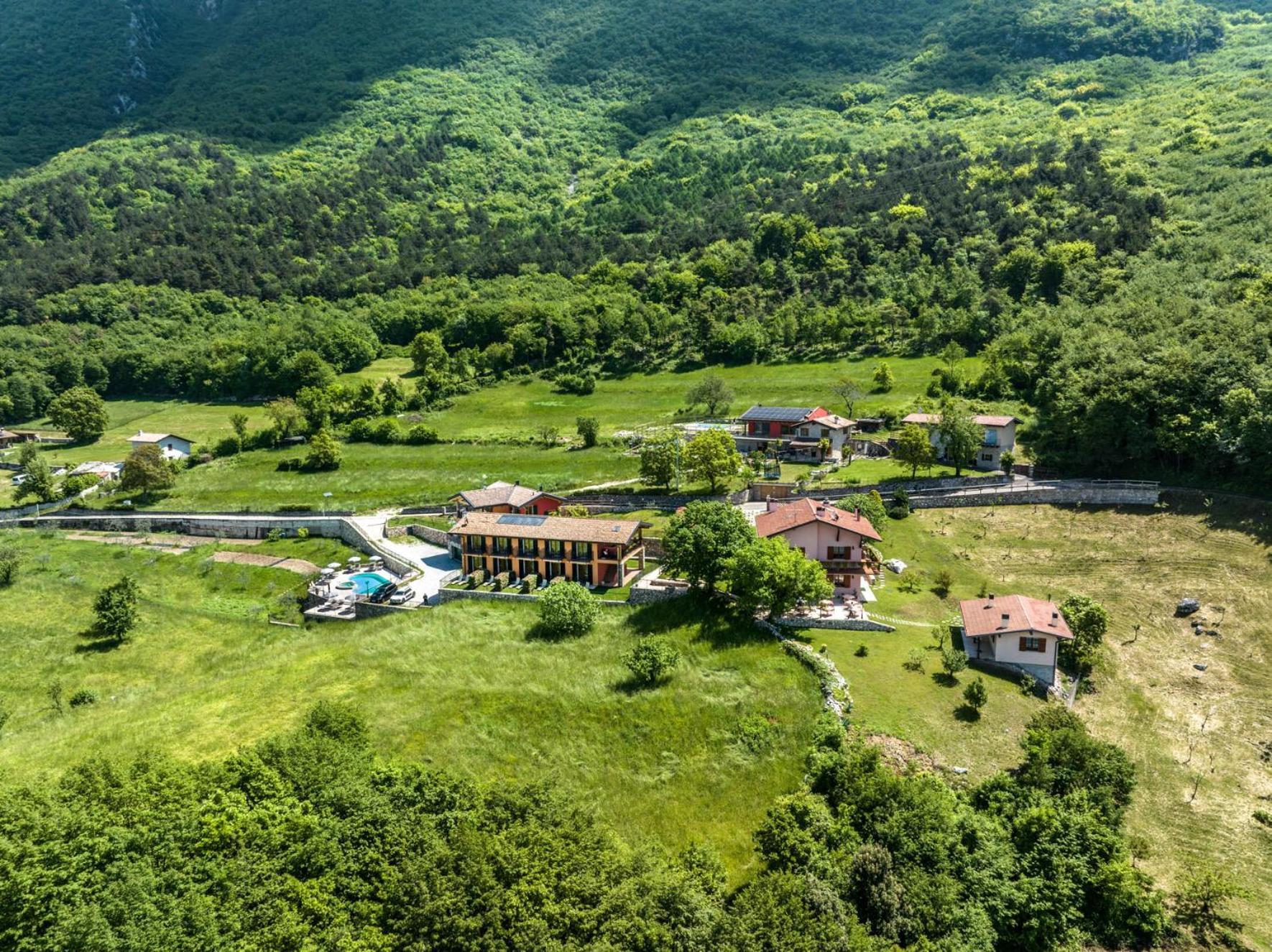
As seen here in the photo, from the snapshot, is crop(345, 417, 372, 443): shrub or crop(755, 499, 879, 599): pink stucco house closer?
crop(755, 499, 879, 599): pink stucco house

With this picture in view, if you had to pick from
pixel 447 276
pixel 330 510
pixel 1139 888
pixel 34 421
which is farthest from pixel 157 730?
pixel 447 276

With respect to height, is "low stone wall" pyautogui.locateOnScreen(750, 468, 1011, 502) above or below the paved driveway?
above

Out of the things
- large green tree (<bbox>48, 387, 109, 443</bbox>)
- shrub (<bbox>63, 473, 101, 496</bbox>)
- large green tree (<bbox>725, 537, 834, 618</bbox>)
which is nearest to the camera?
large green tree (<bbox>725, 537, 834, 618</bbox>)

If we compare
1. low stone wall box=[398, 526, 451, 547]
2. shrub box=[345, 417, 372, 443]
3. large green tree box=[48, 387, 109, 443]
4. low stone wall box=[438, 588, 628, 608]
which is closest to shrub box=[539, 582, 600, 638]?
low stone wall box=[438, 588, 628, 608]

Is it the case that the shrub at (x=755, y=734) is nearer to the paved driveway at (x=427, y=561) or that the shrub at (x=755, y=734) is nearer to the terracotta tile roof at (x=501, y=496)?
the paved driveway at (x=427, y=561)

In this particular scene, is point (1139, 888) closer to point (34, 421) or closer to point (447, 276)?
point (34, 421)

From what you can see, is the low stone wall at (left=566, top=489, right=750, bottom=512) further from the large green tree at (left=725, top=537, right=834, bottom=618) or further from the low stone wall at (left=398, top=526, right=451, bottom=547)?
the large green tree at (left=725, top=537, right=834, bottom=618)

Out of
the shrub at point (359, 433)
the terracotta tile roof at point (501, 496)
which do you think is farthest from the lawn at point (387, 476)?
the terracotta tile roof at point (501, 496)
